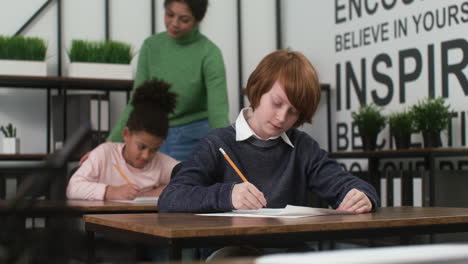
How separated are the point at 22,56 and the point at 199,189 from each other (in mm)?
2402

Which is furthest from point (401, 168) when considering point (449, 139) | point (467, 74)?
point (467, 74)

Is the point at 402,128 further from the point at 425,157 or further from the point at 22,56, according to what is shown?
the point at 22,56

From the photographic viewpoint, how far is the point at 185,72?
291 cm

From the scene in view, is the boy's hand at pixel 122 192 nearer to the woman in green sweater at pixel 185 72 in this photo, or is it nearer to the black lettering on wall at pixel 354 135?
the woman in green sweater at pixel 185 72

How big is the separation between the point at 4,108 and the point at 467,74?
8.28ft

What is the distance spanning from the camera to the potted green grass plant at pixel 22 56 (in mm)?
3465

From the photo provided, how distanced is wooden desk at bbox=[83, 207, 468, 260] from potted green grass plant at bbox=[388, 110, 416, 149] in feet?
6.61

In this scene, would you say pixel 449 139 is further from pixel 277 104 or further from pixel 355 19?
pixel 277 104

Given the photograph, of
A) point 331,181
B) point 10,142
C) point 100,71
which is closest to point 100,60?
point 100,71

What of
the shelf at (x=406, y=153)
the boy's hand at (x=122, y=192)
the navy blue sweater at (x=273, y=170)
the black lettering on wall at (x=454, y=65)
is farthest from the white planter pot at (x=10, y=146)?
the black lettering on wall at (x=454, y=65)

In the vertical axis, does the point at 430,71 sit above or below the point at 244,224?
above

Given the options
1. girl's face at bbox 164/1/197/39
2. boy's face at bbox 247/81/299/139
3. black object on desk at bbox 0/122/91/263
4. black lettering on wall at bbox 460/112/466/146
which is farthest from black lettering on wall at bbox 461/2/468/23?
black object on desk at bbox 0/122/91/263

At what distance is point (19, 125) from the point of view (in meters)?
3.74

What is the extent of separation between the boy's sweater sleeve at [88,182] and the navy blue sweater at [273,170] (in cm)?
78
